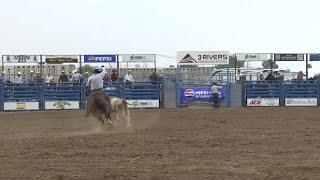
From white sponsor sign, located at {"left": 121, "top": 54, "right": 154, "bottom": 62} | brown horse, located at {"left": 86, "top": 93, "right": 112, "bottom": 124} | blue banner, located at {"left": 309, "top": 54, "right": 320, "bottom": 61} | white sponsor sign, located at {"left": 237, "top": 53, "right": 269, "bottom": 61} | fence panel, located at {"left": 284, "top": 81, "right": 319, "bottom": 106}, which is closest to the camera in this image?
brown horse, located at {"left": 86, "top": 93, "right": 112, "bottom": 124}

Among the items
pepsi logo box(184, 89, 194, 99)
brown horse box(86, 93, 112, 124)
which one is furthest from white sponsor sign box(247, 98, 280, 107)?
brown horse box(86, 93, 112, 124)

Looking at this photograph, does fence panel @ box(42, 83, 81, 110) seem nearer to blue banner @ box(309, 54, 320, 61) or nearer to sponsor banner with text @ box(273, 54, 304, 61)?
sponsor banner with text @ box(273, 54, 304, 61)

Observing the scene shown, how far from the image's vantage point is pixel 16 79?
29.2m

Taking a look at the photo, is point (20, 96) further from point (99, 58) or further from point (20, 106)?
point (99, 58)

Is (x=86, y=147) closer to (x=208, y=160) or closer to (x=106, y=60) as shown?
(x=208, y=160)

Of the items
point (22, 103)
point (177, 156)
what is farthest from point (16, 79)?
point (177, 156)

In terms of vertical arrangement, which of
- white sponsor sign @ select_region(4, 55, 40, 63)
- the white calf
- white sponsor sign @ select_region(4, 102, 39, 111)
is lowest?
white sponsor sign @ select_region(4, 102, 39, 111)

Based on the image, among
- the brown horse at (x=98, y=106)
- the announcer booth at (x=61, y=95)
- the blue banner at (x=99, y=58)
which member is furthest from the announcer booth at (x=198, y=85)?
the brown horse at (x=98, y=106)

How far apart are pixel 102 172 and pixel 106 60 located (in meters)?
22.6

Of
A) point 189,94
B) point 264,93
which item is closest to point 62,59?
point 189,94

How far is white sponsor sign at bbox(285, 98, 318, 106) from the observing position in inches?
1190

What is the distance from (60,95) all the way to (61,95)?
49 mm

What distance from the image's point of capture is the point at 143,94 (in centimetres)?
2905

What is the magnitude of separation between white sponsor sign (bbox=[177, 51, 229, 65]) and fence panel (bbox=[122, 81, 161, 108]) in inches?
72.8
